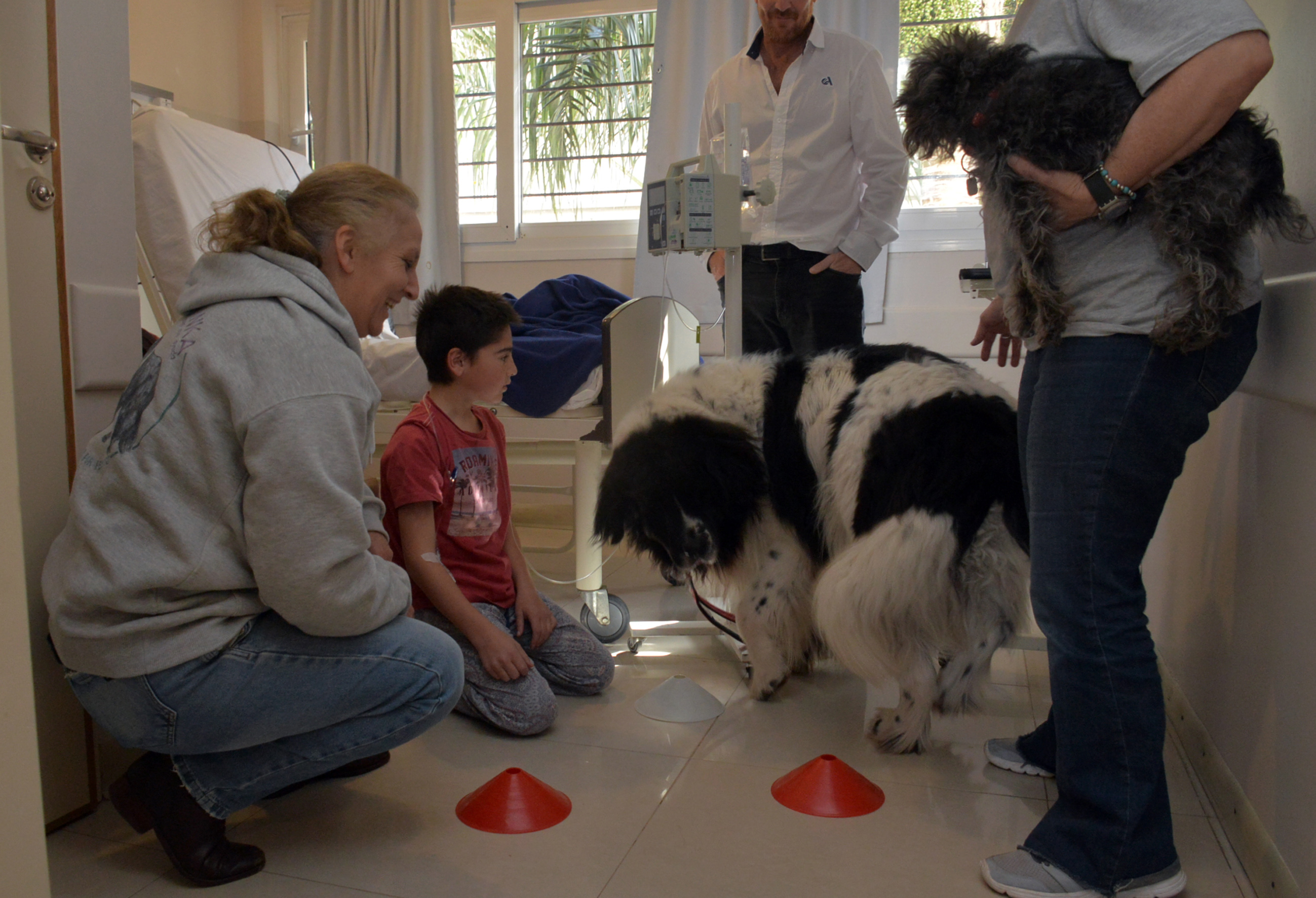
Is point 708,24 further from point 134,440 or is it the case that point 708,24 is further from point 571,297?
point 134,440

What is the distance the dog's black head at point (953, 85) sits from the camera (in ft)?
3.96

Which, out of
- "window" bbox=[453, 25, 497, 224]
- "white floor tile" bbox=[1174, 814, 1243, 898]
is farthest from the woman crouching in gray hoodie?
"window" bbox=[453, 25, 497, 224]

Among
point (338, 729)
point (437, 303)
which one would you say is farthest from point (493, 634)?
point (437, 303)

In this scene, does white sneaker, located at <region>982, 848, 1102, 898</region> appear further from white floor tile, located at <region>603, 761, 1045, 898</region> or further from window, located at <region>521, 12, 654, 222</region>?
window, located at <region>521, 12, 654, 222</region>

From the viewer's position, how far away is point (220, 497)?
1.19 meters

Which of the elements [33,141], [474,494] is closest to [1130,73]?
[474,494]

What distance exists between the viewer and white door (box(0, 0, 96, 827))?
136 centimetres

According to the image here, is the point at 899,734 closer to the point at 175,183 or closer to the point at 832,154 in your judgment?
the point at 832,154

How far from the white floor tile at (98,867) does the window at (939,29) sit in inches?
127

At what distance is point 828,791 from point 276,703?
89cm

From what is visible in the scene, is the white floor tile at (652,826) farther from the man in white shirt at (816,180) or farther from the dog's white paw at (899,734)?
the man in white shirt at (816,180)

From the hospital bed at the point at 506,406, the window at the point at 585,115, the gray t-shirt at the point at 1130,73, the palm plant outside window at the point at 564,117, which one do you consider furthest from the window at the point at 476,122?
the gray t-shirt at the point at 1130,73

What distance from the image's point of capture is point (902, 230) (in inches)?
144

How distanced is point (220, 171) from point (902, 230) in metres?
2.52
